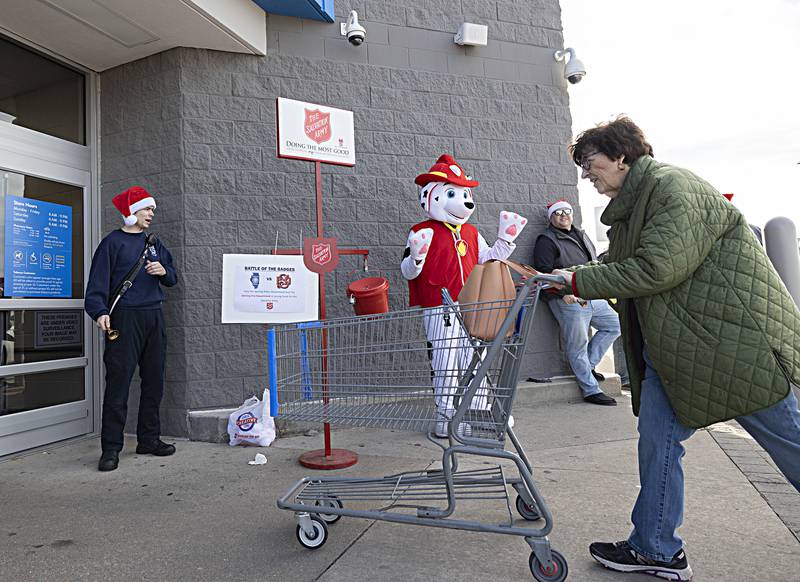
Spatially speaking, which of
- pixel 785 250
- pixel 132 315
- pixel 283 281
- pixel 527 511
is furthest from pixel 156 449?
pixel 785 250

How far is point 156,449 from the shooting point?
13.3ft

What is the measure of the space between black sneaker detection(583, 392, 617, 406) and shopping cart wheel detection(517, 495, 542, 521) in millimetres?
2920

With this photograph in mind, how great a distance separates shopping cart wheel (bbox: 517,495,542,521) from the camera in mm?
2695

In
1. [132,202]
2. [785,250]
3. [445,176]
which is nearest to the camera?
[785,250]

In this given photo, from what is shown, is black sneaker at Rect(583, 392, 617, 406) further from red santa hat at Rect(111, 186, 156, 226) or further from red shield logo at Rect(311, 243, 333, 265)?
red santa hat at Rect(111, 186, 156, 226)

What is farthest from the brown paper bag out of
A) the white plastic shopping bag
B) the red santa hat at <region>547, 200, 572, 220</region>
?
the red santa hat at <region>547, 200, 572, 220</region>

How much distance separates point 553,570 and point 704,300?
114 cm

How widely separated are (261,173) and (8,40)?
2027 millimetres

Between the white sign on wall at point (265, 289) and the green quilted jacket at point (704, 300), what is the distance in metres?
2.66

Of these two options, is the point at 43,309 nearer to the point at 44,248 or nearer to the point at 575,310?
the point at 44,248

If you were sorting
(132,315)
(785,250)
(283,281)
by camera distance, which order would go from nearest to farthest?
(785,250) → (132,315) → (283,281)

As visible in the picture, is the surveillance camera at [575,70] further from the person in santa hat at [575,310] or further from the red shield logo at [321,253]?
the red shield logo at [321,253]

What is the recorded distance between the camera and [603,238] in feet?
24.3

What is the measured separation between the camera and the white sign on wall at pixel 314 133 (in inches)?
146
